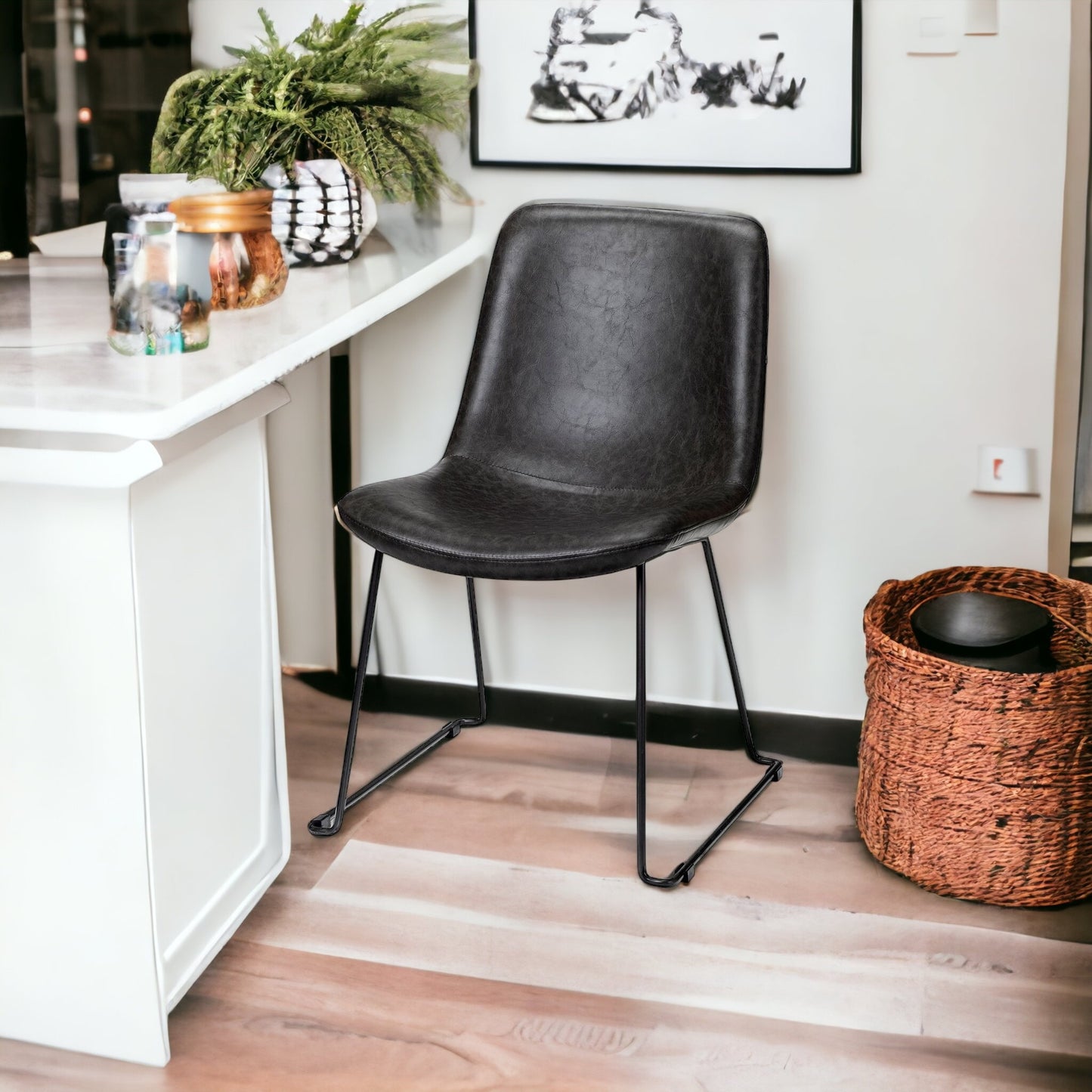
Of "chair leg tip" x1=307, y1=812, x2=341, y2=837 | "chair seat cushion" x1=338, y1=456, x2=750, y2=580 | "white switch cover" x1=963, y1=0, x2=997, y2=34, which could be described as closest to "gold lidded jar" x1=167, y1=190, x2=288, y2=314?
"chair seat cushion" x1=338, y1=456, x2=750, y2=580

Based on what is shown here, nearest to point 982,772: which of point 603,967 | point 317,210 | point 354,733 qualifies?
point 603,967

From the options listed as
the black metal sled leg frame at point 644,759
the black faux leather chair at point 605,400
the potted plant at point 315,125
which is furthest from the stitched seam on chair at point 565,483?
the potted plant at point 315,125

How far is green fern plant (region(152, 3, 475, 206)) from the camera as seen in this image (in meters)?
1.84

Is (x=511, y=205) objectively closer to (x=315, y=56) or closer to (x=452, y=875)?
(x=315, y=56)

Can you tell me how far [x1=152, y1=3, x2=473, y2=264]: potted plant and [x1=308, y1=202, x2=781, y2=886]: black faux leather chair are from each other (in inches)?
10.0

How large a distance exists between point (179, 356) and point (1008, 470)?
1327 mm

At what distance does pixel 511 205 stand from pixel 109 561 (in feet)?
3.62

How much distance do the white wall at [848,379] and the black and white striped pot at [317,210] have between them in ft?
1.10

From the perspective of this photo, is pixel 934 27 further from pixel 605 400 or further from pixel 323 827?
pixel 323 827

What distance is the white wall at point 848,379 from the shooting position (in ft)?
A: 6.36

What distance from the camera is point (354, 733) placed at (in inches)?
76.5

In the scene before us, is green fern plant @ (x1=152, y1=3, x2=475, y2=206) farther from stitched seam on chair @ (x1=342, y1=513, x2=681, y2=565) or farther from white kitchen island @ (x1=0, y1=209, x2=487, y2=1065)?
stitched seam on chair @ (x1=342, y1=513, x2=681, y2=565)

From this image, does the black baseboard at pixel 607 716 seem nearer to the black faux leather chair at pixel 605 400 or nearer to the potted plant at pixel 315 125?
the black faux leather chair at pixel 605 400

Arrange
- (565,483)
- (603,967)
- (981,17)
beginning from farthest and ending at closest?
(565,483) < (981,17) < (603,967)
